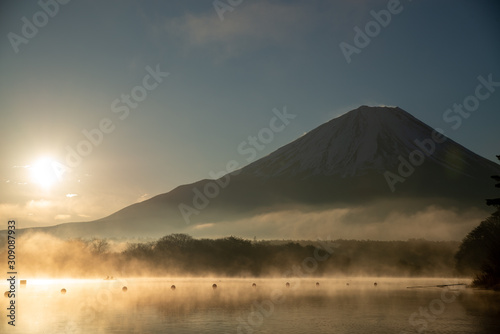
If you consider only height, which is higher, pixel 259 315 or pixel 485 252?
pixel 485 252

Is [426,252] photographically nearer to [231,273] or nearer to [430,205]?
[231,273]

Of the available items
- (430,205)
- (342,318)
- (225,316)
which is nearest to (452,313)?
(342,318)

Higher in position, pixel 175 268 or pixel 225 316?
pixel 175 268

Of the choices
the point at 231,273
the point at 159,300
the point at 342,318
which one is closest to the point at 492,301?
the point at 342,318

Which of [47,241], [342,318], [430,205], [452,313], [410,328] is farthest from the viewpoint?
[430,205]

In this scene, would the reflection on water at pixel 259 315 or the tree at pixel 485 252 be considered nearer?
the reflection on water at pixel 259 315

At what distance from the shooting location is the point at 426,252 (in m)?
129

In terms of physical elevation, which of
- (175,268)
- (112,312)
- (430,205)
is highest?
(430,205)

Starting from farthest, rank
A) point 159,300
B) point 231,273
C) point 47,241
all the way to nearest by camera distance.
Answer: point 231,273 < point 47,241 < point 159,300

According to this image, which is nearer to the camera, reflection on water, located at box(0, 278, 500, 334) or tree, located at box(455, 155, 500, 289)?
reflection on water, located at box(0, 278, 500, 334)

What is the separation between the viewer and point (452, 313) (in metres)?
41.6

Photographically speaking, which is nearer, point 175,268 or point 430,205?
point 175,268

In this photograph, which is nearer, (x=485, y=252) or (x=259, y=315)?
(x=259, y=315)

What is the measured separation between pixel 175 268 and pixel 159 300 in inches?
2960
